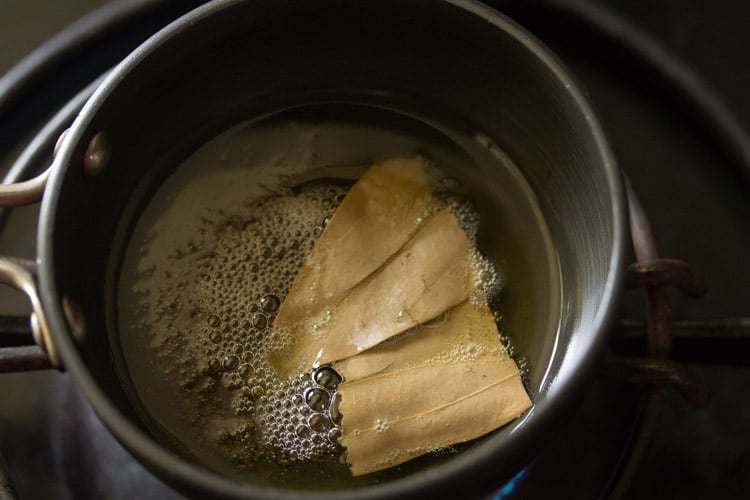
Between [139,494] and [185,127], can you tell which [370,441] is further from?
[185,127]

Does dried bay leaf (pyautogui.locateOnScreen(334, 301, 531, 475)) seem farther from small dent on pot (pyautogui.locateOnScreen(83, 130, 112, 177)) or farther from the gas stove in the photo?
small dent on pot (pyautogui.locateOnScreen(83, 130, 112, 177))

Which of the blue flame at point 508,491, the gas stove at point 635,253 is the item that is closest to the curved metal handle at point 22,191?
the gas stove at point 635,253

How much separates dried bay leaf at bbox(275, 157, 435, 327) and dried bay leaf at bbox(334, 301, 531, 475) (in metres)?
0.06

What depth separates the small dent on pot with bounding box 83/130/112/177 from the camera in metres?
0.52

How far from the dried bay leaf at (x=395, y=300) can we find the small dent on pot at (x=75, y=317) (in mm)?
145

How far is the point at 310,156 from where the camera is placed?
0.67 meters

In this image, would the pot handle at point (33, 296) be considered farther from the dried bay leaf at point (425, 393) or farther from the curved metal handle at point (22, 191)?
the dried bay leaf at point (425, 393)

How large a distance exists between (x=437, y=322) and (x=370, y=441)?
4.3 inches

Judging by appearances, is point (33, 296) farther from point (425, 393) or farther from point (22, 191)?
point (425, 393)

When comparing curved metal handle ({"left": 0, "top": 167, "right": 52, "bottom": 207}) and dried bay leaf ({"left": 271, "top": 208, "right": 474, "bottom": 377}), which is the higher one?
curved metal handle ({"left": 0, "top": 167, "right": 52, "bottom": 207})

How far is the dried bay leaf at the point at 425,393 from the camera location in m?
0.55

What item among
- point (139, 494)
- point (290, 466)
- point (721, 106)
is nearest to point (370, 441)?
point (290, 466)

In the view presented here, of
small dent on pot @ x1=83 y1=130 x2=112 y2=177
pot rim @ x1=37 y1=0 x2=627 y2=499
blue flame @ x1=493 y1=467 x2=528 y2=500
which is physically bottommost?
blue flame @ x1=493 y1=467 x2=528 y2=500

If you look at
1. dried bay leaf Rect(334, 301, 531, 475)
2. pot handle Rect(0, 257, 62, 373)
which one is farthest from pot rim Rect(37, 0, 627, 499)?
dried bay leaf Rect(334, 301, 531, 475)
